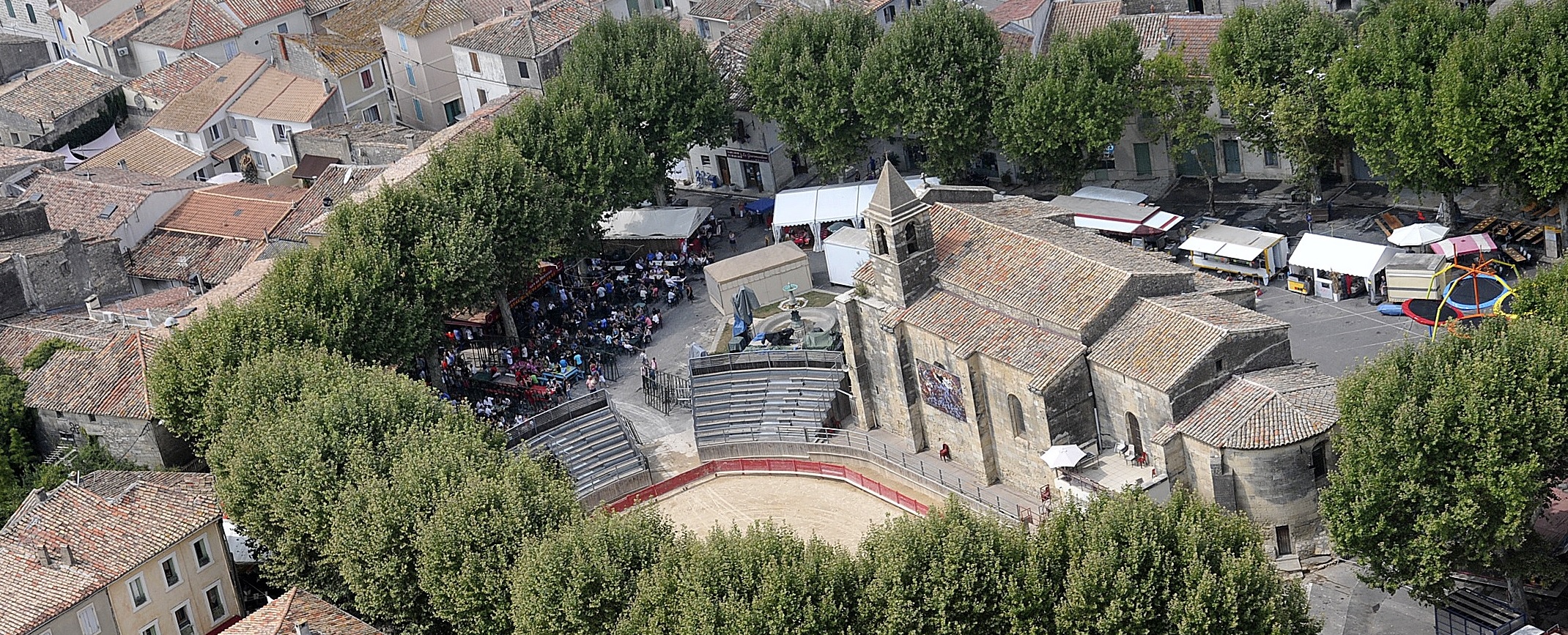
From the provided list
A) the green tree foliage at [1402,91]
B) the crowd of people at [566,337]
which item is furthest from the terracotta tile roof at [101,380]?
the green tree foliage at [1402,91]

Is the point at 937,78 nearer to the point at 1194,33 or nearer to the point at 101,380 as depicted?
the point at 1194,33

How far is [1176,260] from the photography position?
94250mm

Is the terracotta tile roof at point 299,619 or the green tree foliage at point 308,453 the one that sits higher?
the green tree foliage at point 308,453

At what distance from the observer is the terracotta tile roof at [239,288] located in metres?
94.0

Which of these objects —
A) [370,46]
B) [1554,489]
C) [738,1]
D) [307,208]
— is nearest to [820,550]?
[1554,489]

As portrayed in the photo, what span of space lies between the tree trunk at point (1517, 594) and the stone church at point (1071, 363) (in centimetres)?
743

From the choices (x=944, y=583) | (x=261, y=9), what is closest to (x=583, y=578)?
(x=944, y=583)

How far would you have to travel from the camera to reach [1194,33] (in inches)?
4117

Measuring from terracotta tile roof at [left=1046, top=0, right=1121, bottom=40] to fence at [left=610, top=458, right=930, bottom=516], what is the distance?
37284mm

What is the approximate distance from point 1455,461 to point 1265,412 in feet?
25.4

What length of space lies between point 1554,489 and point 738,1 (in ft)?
232

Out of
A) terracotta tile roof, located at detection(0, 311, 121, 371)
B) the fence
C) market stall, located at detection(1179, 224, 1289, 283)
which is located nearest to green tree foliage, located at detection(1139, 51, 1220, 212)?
market stall, located at detection(1179, 224, 1289, 283)

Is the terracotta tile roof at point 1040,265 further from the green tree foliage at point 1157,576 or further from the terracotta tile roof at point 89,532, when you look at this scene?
the terracotta tile roof at point 89,532

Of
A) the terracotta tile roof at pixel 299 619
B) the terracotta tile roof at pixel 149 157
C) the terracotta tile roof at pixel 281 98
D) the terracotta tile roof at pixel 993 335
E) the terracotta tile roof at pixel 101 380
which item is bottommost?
the terracotta tile roof at pixel 299 619
